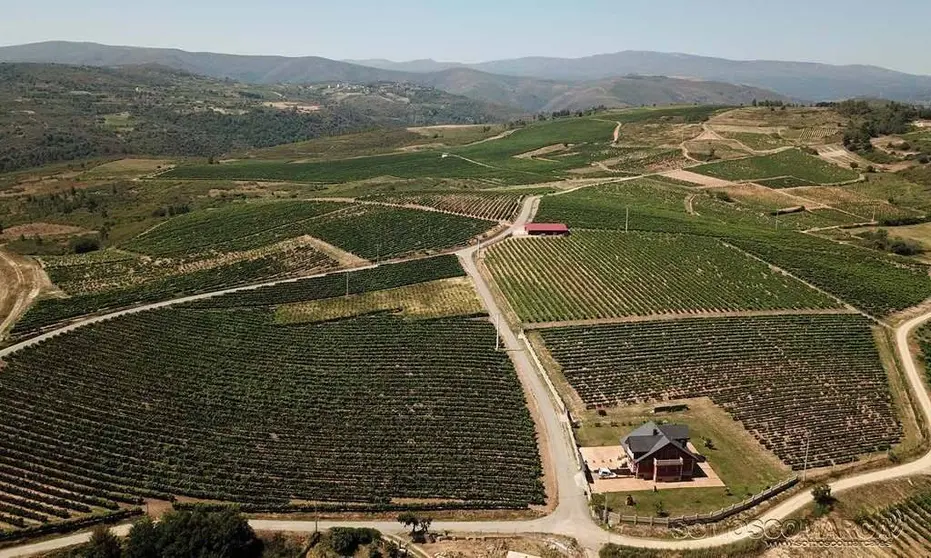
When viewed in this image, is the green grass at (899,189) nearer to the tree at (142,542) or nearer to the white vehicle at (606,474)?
the white vehicle at (606,474)

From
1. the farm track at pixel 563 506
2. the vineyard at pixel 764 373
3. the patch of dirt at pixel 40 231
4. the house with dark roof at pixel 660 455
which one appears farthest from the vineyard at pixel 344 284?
the patch of dirt at pixel 40 231

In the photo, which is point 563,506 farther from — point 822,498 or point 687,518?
point 822,498

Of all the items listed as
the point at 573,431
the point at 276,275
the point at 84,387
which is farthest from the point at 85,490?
the point at 276,275

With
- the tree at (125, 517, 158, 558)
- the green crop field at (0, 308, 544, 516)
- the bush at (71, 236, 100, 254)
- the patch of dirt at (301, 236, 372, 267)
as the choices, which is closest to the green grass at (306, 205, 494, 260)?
the patch of dirt at (301, 236, 372, 267)

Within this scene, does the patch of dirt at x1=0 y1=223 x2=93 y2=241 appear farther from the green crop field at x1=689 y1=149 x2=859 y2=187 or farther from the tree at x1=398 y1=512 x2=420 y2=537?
the green crop field at x1=689 y1=149 x2=859 y2=187

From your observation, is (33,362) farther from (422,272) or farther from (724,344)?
(724,344)
